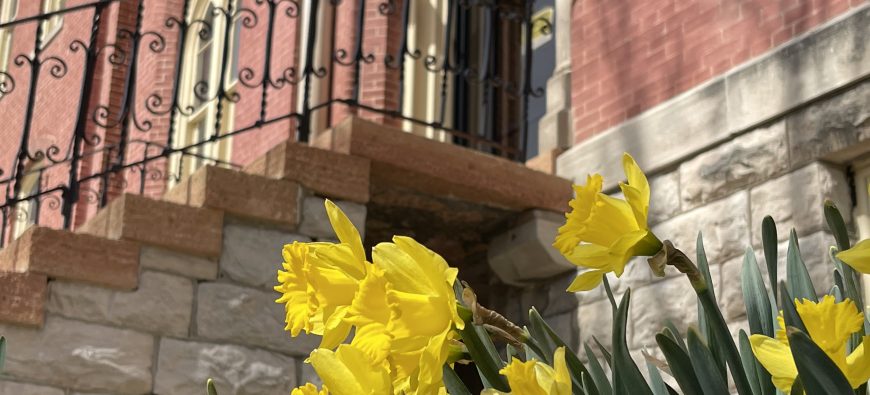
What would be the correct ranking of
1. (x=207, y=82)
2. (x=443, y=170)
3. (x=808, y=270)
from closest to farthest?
(x=808, y=270)
(x=443, y=170)
(x=207, y=82)

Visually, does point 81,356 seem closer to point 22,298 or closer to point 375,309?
point 22,298

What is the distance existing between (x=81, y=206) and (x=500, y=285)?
672cm

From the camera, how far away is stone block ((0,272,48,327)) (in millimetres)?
3916

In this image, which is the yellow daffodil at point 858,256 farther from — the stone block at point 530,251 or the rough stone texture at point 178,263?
Result: the stone block at point 530,251

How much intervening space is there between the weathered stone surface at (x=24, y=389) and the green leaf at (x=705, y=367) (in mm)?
3244

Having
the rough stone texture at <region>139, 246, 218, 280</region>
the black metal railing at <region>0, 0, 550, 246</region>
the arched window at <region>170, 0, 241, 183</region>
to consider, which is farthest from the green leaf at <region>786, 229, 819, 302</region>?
the arched window at <region>170, 0, 241, 183</region>

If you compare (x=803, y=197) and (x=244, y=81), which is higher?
(x=244, y=81)

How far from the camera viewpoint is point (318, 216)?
4621 mm

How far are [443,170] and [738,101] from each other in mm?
1219

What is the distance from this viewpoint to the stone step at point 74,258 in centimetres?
403

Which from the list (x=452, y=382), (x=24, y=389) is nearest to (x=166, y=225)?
(x=24, y=389)

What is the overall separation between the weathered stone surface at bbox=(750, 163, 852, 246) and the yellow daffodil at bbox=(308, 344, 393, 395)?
10.1 feet

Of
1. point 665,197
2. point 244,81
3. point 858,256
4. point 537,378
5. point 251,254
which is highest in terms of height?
point 244,81

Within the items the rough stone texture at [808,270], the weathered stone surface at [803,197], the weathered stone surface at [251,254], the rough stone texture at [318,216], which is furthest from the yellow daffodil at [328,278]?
the rough stone texture at [318,216]
